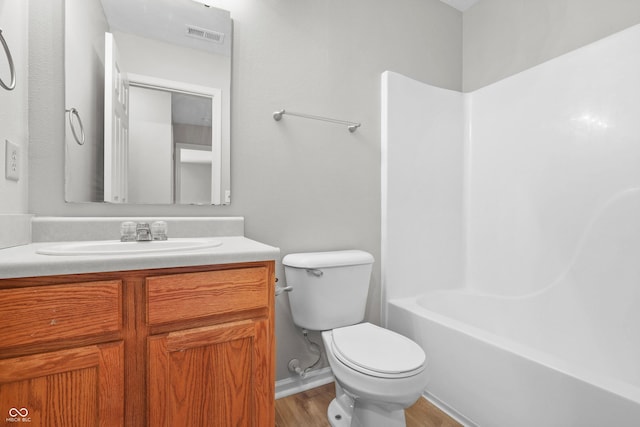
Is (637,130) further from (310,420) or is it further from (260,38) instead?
(310,420)

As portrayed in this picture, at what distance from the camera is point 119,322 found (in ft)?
2.78

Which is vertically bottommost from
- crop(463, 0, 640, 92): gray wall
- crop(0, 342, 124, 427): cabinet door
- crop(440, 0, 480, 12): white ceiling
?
crop(0, 342, 124, 427): cabinet door

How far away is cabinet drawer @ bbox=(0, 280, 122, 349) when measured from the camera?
73cm

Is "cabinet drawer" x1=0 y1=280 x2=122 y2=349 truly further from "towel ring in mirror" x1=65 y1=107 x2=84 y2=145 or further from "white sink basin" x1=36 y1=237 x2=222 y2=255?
"towel ring in mirror" x1=65 y1=107 x2=84 y2=145

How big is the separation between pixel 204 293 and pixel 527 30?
7.77 ft

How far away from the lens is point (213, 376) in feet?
3.13

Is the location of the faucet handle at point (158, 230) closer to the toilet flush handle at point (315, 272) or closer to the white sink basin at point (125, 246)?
the white sink basin at point (125, 246)

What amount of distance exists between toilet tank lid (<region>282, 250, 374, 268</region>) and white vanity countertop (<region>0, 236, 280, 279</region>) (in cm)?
49

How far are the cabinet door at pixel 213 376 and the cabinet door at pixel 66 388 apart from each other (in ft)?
0.30

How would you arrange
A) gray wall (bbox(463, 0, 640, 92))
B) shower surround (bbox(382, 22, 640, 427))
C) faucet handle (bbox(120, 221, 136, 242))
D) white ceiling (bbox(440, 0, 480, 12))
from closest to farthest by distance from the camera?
faucet handle (bbox(120, 221, 136, 242)) < shower surround (bbox(382, 22, 640, 427)) < gray wall (bbox(463, 0, 640, 92)) < white ceiling (bbox(440, 0, 480, 12))

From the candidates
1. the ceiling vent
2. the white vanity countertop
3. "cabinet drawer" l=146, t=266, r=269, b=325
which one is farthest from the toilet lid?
the ceiling vent

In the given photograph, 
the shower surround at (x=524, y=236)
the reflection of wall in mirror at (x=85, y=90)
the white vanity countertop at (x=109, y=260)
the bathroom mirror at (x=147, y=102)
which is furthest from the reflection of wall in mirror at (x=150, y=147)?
the shower surround at (x=524, y=236)

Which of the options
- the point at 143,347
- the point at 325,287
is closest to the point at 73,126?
the point at 143,347

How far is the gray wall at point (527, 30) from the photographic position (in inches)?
63.0
